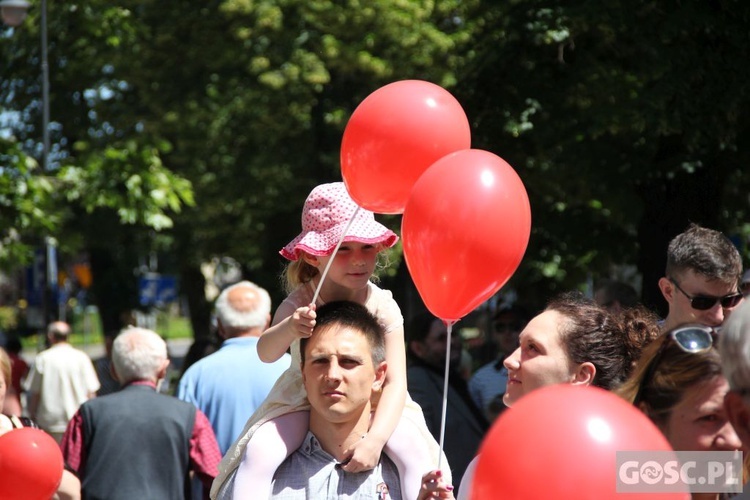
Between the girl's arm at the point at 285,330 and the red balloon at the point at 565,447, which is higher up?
the red balloon at the point at 565,447

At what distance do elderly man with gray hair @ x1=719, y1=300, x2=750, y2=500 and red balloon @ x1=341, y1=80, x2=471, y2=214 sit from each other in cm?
189

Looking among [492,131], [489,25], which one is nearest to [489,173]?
[492,131]

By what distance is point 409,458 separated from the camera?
3.70 m

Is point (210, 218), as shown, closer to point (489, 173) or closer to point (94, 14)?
point (94, 14)

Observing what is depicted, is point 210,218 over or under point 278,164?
under

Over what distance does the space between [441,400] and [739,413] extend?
A: 4.24 meters

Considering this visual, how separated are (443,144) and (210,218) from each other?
1781cm

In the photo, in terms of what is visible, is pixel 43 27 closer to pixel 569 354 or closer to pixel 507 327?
pixel 507 327

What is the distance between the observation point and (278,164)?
19.6m

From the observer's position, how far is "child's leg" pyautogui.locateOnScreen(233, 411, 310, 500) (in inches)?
141

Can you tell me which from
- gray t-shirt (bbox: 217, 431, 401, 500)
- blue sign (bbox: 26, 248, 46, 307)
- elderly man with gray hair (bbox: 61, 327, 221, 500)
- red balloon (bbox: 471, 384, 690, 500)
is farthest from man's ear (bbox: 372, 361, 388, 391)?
blue sign (bbox: 26, 248, 46, 307)

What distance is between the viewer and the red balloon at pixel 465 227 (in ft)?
11.5

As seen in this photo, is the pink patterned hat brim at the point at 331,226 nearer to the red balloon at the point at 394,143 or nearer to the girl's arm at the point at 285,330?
the red balloon at the point at 394,143

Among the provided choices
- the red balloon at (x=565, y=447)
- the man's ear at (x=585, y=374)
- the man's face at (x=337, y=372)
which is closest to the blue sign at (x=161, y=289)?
the man's face at (x=337, y=372)
